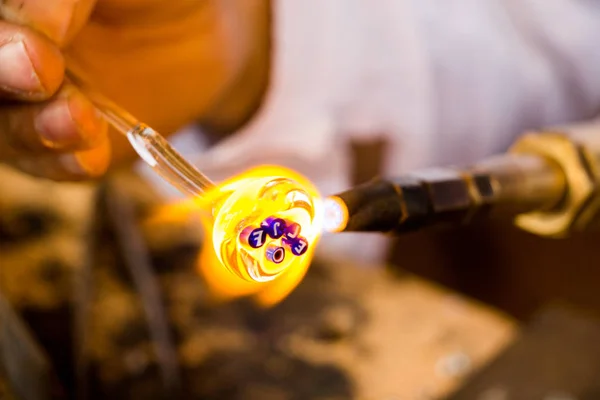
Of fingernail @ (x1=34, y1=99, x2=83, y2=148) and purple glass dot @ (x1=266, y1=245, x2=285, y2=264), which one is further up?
fingernail @ (x1=34, y1=99, x2=83, y2=148)

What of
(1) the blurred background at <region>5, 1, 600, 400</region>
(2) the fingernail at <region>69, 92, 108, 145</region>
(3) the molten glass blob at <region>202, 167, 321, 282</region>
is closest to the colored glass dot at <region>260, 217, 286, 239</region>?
(3) the molten glass blob at <region>202, 167, 321, 282</region>

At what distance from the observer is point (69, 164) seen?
1.23 feet

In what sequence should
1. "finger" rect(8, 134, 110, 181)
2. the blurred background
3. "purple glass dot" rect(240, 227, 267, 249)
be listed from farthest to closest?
the blurred background < "finger" rect(8, 134, 110, 181) < "purple glass dot" rect(240, 227, 267, 249)

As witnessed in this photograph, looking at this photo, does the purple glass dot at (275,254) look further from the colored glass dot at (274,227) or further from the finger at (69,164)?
the finger at (69,164)

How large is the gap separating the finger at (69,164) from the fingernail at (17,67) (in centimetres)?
8

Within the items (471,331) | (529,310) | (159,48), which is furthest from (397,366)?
(159,48)

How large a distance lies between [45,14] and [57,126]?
0.06 meters

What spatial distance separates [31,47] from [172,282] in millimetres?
358

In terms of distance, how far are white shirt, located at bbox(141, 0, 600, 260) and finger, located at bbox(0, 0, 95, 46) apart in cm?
25

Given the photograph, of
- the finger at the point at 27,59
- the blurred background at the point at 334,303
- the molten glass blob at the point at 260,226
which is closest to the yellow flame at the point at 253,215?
the molten glass blob at the point at 260,226

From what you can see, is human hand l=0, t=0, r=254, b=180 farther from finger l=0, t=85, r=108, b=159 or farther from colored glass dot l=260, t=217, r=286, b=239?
colored glass dot l=260, t=217, r=286, b=239

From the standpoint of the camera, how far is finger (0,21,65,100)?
270 mm

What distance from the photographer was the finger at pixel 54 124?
11.9 inches

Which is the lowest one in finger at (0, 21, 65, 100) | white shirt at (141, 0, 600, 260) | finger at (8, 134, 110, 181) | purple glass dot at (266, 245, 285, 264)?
purple glass dot at (266, 245, 285, 264)
